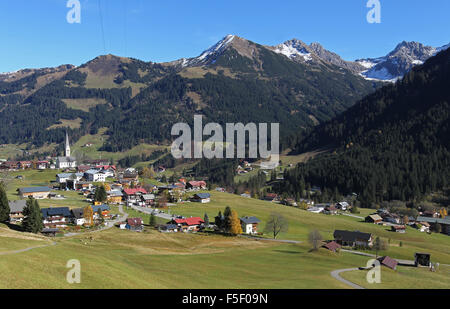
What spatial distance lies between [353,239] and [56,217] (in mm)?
79248

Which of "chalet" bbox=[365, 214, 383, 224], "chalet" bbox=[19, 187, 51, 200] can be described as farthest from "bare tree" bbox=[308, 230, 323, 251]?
"chalet" bbox=[19, 187, 51, 200]

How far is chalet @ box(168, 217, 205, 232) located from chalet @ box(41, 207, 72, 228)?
28097 mm

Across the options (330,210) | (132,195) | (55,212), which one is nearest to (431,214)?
(330,210)

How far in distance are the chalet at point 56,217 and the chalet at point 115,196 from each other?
127 feet

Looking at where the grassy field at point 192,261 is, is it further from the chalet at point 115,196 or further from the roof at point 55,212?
the chalet at point 115,196

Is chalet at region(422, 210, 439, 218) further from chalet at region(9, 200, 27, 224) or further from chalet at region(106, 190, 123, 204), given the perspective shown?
chalet at region(9, 200, 27, 224)

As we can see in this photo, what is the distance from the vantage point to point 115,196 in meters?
138

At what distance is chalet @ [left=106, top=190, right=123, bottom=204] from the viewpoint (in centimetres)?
13575

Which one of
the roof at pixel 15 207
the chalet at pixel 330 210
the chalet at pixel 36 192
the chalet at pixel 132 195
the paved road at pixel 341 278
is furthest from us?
the chalet at pixel 330 210

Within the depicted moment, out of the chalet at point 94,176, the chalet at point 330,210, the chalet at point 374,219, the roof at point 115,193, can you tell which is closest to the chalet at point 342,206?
the chalet at point 330,210

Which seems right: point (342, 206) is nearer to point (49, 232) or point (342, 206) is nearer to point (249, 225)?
point (249, 225)

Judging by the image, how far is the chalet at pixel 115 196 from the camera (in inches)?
5344
